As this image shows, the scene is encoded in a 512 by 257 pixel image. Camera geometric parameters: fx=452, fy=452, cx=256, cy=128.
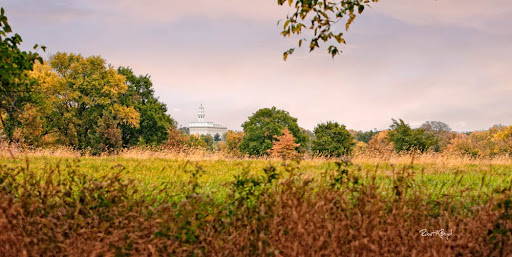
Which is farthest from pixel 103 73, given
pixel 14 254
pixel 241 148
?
pixel 14 254

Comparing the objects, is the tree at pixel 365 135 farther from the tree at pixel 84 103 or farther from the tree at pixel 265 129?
the tree at pixel 84 103

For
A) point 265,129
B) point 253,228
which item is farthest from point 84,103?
point 253,228

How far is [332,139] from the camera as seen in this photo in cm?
6219

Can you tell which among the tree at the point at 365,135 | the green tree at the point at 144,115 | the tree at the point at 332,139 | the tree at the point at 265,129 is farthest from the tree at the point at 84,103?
the tree at the point at 365,135

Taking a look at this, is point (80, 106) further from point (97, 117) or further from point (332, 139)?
point (332, 139)

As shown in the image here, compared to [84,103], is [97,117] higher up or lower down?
lower down

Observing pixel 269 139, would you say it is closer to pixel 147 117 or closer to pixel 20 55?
pixel 147 117

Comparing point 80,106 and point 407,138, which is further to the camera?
point 407,138

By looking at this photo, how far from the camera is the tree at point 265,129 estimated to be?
65562mm

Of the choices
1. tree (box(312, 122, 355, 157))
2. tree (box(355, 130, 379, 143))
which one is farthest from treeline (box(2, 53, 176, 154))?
tree (box(355, 130, 379, 143))

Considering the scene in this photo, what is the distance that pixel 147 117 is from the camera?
53375mm

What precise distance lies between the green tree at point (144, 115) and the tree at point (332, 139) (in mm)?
20093

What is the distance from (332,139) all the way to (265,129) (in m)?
9.92

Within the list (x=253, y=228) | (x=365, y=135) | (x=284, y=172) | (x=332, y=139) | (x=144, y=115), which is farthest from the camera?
(x=365, y=135)
